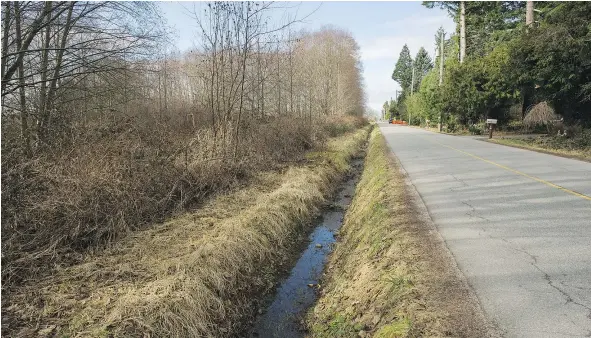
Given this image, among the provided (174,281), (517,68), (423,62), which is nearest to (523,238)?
(174,281)

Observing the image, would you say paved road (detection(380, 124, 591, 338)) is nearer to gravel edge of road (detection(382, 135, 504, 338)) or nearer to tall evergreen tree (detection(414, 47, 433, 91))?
gravel edge of road (detection(382, 135, 504, 338))

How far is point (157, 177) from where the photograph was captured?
852 cm

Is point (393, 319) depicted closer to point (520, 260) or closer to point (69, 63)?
point (520, 260)

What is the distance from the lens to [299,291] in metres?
6.64

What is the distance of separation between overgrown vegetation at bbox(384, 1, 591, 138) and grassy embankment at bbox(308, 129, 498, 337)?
14769 mm

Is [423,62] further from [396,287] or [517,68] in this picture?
[396,287]

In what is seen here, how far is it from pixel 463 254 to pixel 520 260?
2.18 feet

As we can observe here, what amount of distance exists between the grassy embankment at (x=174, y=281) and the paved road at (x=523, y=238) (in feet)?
10.7

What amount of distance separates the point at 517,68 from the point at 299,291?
1944 cm

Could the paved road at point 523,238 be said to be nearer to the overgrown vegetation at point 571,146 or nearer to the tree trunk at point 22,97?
the overgrown vegetation at point 571,146

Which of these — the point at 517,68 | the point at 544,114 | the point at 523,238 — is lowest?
the point at 523,238

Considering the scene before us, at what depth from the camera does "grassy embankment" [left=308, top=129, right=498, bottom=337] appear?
3750mm

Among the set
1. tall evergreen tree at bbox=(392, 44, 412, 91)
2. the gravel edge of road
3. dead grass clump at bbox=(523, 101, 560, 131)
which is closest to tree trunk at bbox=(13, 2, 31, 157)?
the gravel edge of road

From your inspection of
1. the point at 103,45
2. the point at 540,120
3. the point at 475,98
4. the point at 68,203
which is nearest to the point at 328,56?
the point at 475,98
